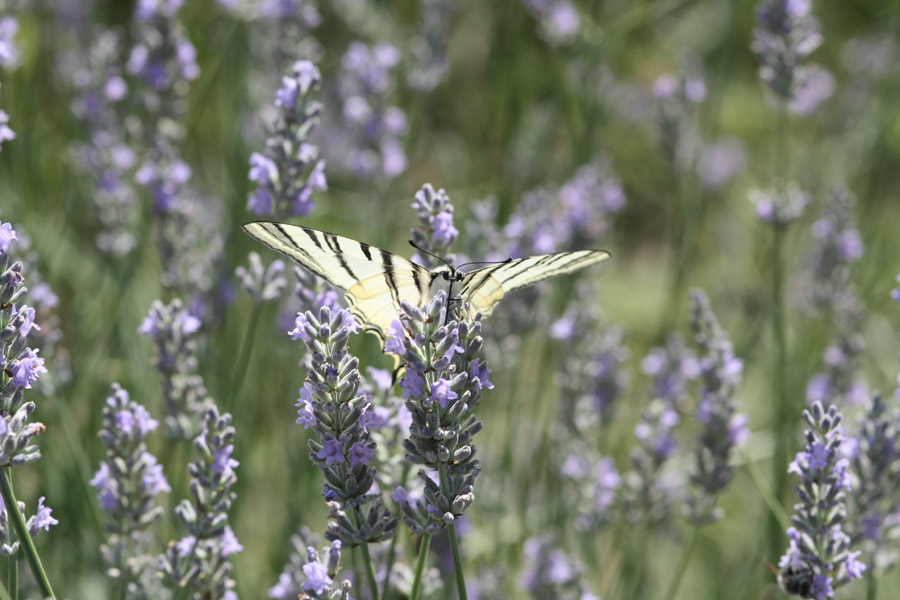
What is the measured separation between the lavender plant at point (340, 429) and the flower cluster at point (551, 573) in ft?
2.96

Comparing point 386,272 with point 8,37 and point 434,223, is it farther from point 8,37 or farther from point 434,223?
point 8,37

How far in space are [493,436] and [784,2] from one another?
2401 mm

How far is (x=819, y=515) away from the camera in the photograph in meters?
1.64

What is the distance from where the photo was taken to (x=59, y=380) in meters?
2.34

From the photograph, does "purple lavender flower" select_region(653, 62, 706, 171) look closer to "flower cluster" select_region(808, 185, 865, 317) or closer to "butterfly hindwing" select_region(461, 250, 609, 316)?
"flower cluster" select_region(808, 185, 865, 317)

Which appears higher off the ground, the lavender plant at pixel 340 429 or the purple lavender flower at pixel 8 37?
the purple lavender flower at pixel 8 37

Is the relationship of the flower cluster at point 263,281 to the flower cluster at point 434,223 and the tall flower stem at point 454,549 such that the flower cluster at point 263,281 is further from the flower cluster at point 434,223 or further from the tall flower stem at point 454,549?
the tall flower stem at point 454,549

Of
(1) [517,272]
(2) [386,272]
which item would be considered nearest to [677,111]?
(1) [517,272]

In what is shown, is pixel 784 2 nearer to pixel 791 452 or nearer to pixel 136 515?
pixel 791 452

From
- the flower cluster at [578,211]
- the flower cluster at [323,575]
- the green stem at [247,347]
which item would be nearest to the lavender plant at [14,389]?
the flower cluster at [323,575]

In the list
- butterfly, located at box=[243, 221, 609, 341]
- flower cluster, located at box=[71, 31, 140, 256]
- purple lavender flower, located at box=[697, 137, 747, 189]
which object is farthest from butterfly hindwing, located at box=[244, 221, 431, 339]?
purple lavender flower, located at box=[697, 137, 747, 189]

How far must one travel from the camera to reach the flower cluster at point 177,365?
219 cm

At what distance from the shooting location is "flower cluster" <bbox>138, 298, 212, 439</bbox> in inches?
86.2

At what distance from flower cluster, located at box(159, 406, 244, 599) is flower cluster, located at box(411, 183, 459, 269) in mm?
Result: 525
